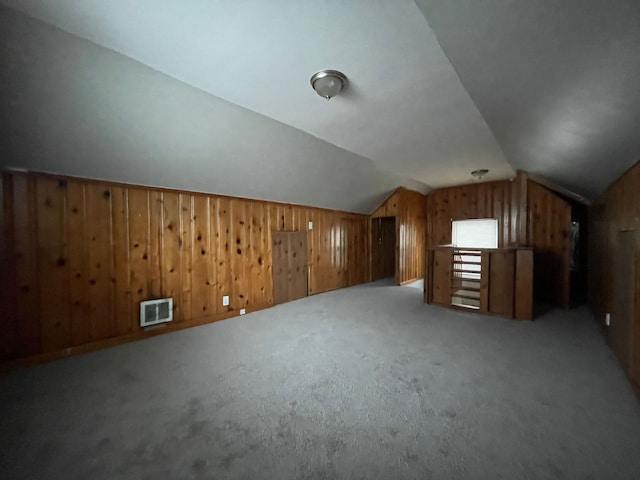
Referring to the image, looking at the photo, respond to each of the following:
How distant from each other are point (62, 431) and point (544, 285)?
249 inches

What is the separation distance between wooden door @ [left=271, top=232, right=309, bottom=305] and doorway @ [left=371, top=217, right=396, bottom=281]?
8.28 feet

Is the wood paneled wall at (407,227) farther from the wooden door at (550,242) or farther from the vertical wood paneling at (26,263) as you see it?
the vertical wood paneling at (26,263)

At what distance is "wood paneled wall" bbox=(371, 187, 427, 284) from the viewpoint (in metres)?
6.31

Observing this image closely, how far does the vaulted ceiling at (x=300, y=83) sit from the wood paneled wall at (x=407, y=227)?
119 inches

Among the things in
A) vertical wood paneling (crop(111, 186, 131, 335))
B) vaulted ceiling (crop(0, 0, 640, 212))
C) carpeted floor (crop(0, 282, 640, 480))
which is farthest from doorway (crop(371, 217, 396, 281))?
vertical wood paneling (crop(111, 186, 131, 335))

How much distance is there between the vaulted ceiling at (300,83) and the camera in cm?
123

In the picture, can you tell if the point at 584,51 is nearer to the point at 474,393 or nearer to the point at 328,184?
the point at 474,393

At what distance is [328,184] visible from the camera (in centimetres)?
461

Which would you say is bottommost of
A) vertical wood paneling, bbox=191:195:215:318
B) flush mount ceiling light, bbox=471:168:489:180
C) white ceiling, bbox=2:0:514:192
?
vertical wood paneling, bbox=191:195:215:318

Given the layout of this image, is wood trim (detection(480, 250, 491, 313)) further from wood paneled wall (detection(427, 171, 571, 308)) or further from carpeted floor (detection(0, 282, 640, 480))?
wood paneled wall (detection(427, 171, 571, 308))

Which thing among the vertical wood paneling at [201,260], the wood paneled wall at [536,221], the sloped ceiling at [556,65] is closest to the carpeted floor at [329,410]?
the vertical wood paneling at [201,260]

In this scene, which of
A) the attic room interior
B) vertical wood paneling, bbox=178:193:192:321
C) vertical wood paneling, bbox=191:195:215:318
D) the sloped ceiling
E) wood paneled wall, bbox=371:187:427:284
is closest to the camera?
the sloped ceiling

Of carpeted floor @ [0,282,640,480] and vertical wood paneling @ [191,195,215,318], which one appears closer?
carpeted floor @ [0,282,640,480]

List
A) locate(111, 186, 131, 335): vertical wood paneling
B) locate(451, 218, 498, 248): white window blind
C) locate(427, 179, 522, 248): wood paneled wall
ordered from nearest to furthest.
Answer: locate(111, 186, 131, 335): vertical wood paneling < locate(427, 179, 522, 248): wood paneled wall < locate(451, 218, 498, 248): white window blind
